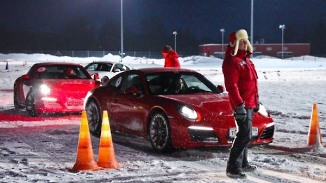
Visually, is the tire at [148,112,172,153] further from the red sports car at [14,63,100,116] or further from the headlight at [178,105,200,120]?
the red sports car at [14,63,100,116]

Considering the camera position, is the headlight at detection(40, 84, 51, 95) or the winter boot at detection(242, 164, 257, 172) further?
the headlight at detection(40, 84, 51, 95)

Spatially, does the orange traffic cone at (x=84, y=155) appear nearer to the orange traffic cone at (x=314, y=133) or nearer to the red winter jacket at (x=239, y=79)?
the red winter jacket at (x=239, y=79)

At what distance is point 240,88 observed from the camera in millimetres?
6871

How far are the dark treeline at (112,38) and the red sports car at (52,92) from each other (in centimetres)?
9340

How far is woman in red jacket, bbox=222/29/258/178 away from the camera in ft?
21.9

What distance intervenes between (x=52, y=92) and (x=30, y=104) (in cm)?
78

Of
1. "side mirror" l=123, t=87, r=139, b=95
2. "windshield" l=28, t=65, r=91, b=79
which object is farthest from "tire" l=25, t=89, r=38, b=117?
"side mirror" l=123, t=87, r=139, b=95

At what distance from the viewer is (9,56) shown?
2963 inches

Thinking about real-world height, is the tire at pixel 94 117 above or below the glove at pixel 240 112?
below

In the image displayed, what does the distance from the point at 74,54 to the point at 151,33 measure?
41.4 metres

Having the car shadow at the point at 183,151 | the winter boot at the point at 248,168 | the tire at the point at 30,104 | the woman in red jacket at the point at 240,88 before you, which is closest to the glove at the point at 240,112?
the woman in red jacket at the point at 240,88

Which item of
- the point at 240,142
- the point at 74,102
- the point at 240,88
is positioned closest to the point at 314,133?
the point at 240,142

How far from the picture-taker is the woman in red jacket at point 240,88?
6664mm

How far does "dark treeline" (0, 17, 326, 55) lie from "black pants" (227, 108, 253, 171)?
102 metres
